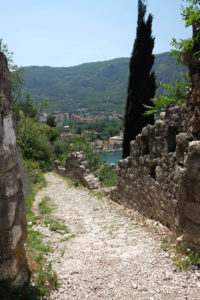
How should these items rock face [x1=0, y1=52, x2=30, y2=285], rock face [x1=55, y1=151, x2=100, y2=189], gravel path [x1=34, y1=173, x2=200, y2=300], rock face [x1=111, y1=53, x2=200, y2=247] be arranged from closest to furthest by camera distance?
rock face [x1=0, y1=52, x2=30, y2=285] < gravel path [x1=34, y1=173, x2=200, y2=300] < rock face [x1=111, y1=53, x2=200, y2=247] < rock face [x1=55, y1=151, x2=100, y2=189]

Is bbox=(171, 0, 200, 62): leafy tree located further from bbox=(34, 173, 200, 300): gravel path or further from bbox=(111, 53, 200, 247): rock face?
bbox=(34, 173, 200, 300): gravel path

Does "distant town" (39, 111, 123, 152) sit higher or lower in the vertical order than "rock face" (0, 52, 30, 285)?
lower

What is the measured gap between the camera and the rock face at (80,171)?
39.0ft

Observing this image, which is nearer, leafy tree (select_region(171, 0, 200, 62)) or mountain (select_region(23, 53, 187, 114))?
leafy tree (select_region(171, 0, 200, 62))

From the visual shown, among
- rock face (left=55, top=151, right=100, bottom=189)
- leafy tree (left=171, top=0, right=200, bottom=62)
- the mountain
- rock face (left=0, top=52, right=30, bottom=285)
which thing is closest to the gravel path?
rock face (left=0, top=52, right=30, bottom=285)

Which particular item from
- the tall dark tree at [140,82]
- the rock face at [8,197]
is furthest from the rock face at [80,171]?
the rock face at [8,197]

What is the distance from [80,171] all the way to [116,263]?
9487 millimetres

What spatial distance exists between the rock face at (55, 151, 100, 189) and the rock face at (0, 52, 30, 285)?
8.45 meters

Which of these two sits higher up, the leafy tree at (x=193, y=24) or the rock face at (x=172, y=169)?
the leafy tree at (x=193, y=24)

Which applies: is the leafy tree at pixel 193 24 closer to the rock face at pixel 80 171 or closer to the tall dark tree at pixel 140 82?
the rock face at pixel 80 171

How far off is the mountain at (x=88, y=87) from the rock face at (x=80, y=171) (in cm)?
10343

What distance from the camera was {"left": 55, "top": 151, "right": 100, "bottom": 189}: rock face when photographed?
11883 millimetres

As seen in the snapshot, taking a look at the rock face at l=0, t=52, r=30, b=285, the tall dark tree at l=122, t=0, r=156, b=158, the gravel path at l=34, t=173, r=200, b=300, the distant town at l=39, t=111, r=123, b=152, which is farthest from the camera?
the distant town at l=39, t=111, r=123, b=152

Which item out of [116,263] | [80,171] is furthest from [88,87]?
[116,263]
